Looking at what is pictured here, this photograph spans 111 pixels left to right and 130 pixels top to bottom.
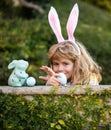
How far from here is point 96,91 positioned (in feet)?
13.0

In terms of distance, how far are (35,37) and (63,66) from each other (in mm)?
4663

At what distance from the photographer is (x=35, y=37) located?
927 cm

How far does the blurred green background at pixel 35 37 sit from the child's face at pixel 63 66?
2690mm

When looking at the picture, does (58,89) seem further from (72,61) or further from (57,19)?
(57,19)

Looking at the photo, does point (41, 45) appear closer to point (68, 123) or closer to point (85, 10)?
point (68, 123)

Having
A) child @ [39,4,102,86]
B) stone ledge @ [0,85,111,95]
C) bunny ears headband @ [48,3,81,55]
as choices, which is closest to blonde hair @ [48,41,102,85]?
child @ [39,4,102,86]

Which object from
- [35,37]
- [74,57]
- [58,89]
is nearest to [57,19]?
[74,57]

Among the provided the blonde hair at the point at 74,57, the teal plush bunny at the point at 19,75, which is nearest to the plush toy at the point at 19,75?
the teal plush bunny at the point at 19,75

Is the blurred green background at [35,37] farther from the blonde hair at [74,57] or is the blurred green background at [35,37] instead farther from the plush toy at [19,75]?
the plush toy at [19,75]

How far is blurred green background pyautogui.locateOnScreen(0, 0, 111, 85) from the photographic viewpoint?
824 cm

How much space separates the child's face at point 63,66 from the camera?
15.2ft

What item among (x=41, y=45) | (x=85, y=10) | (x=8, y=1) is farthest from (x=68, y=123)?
(x=85, y=10)

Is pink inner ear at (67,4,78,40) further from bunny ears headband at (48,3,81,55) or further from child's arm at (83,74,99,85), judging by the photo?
child's arm at (83,74,99,85)

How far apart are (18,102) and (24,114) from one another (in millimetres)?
103
